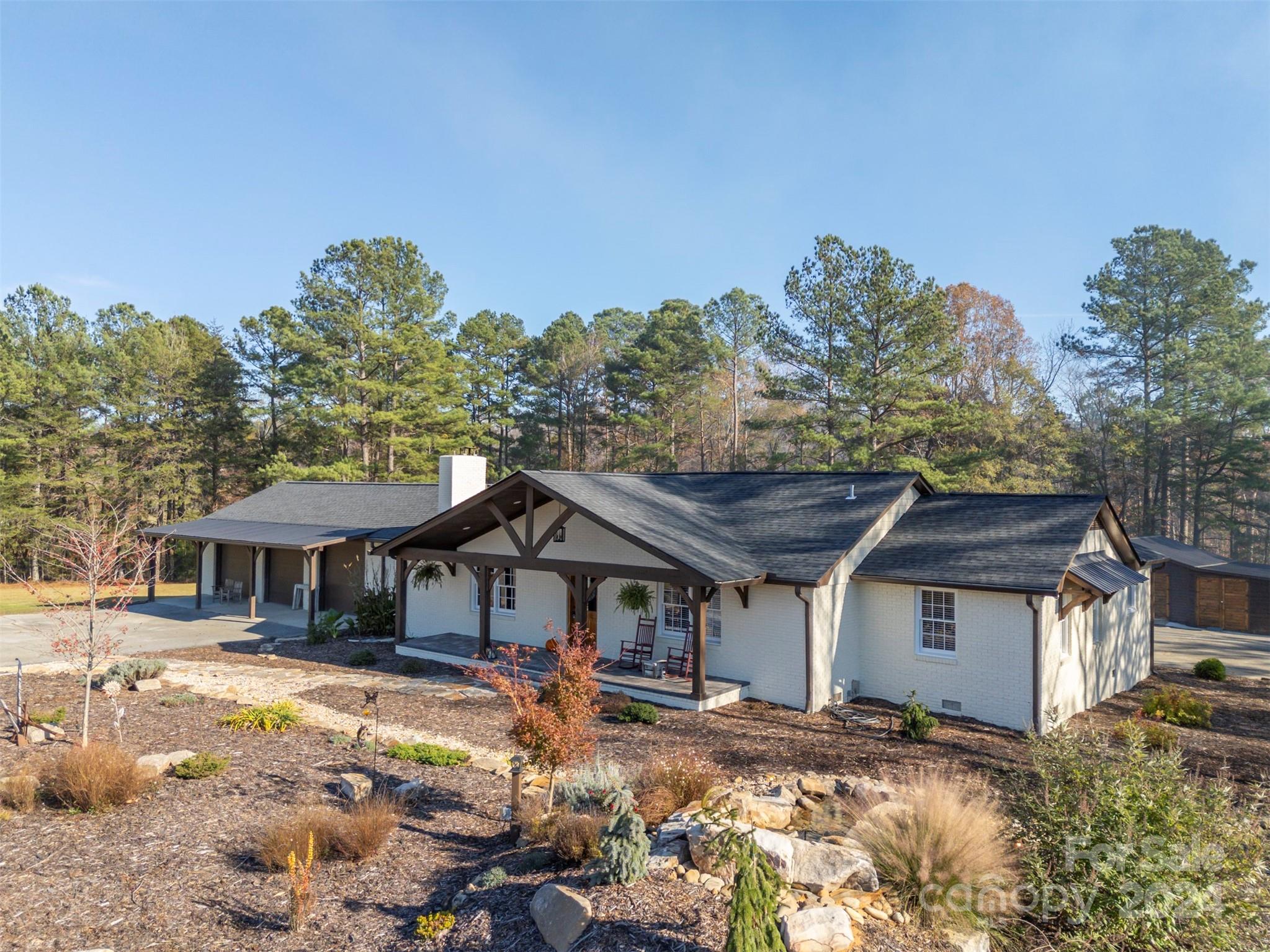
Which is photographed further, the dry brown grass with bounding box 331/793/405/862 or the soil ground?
the dry brown grass with bounding box 331/793/405/862

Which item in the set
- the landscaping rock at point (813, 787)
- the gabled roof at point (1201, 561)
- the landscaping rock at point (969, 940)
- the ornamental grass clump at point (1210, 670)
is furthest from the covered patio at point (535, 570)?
the gabled roof at point (1201, 561)

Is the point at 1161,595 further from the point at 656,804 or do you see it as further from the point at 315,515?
the point at 315,515

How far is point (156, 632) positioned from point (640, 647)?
14.6 meters

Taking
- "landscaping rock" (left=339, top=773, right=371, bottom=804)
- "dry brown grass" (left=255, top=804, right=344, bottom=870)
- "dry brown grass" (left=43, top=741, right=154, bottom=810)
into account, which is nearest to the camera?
"dry brown grass" (left=255, top=804, right=344, bottom=870)

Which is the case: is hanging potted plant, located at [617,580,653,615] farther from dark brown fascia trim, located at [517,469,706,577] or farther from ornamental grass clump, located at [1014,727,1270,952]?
ornamental grass clump, located at [1014,727,1270,952]

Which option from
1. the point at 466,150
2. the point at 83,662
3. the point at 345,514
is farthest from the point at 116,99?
the point at 345,514

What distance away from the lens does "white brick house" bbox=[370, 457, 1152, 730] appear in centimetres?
1193

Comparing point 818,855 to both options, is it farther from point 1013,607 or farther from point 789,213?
point 789,213

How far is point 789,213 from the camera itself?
2241 centimetres

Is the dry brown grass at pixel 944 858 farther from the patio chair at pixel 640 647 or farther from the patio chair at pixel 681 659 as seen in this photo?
the patio chair at pixel 640 647

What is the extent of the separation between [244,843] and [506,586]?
10543 mm

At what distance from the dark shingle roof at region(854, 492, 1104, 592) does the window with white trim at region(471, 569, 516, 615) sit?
8113mm

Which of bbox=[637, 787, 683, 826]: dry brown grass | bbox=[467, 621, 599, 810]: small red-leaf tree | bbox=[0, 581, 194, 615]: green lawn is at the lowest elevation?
bbox=[0, 581, 194, 615]: green lawn

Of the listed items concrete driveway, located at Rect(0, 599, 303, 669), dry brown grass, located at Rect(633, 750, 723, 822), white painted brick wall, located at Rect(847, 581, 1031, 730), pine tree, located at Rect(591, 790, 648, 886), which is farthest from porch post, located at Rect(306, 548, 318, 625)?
pine tree, located at Rect(591, 790, 648, 886)
